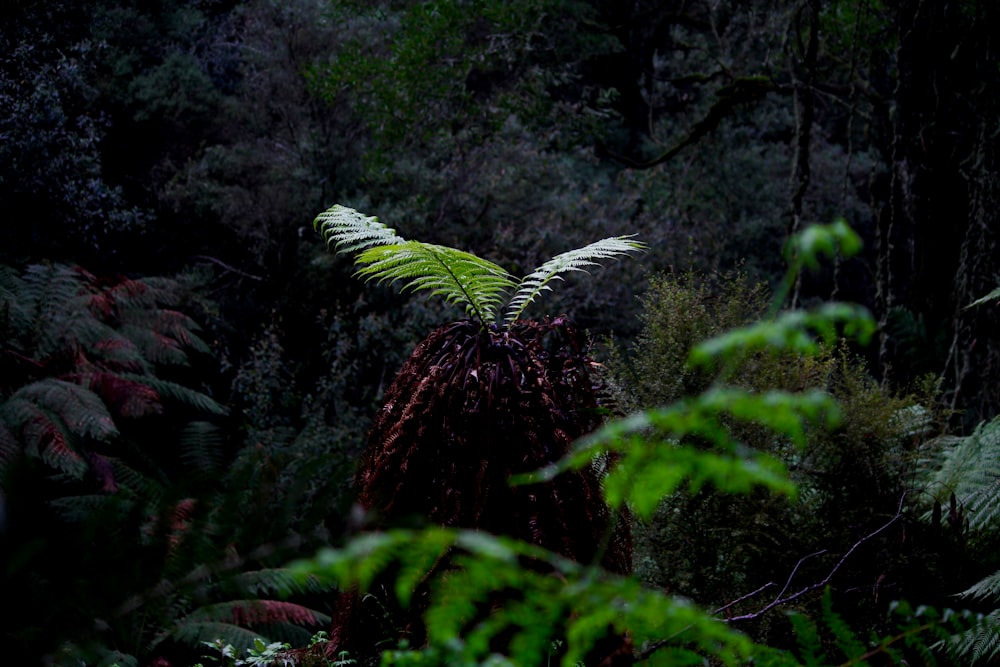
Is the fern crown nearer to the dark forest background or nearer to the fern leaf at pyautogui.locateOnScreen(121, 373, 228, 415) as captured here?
the dark forest background

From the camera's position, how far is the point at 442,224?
791cm

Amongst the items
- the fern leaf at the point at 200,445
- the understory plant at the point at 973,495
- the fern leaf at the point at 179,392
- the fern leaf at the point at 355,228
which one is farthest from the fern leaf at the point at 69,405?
the understory plant at the point at 973,495

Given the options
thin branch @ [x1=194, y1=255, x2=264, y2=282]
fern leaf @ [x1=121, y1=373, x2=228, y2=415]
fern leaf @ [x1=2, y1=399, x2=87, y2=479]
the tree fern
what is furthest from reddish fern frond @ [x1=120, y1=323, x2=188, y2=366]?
the tree fern

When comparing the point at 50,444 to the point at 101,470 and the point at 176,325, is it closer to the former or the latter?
the point at 101,470

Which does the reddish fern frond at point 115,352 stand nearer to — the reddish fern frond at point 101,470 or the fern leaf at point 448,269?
the reddish fern frond at point 101,470

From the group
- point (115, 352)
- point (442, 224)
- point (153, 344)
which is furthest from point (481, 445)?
point (442, 224)

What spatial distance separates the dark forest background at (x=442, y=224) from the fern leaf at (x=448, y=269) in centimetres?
74

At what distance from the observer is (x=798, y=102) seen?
21.0ft

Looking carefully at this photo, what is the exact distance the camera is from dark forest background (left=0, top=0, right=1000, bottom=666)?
3607mm

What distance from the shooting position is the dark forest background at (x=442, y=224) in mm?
3607

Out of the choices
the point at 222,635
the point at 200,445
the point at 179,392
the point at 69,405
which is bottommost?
the point at 222,635

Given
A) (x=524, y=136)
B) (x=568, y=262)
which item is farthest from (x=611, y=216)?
(x=568, y=262)

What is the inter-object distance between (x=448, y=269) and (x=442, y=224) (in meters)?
5.67

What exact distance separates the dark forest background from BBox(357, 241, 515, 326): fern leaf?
0.74 meters
